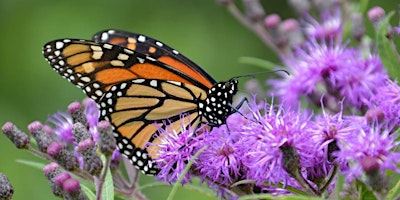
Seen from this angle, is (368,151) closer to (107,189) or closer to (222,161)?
(222,161)

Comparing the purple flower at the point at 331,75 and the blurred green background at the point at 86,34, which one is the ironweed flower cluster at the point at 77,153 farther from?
the blurred green background at the point at 86,34

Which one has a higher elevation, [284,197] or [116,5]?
[116,5]

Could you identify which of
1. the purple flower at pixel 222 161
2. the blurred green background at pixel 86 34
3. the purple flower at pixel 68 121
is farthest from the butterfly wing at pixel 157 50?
the blurred green background at pixel 86 34

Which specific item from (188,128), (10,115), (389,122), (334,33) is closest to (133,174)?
(188,128)

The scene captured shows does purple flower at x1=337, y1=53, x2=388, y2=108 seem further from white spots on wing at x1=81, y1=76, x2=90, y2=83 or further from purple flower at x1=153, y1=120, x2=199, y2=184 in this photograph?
white spots on wing at x1=81, y1=76, x2=90, y2=83

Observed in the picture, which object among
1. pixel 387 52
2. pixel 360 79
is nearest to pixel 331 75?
pixel 360 79

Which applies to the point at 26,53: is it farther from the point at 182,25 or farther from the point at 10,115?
the point at 182,25

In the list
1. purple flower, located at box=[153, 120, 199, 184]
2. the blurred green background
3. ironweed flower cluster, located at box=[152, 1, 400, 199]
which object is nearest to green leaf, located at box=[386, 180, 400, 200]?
ironweed flower cluster, located at box=[152, 1, 400, 199]

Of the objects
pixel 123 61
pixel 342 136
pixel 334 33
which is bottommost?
pixel 342 136
